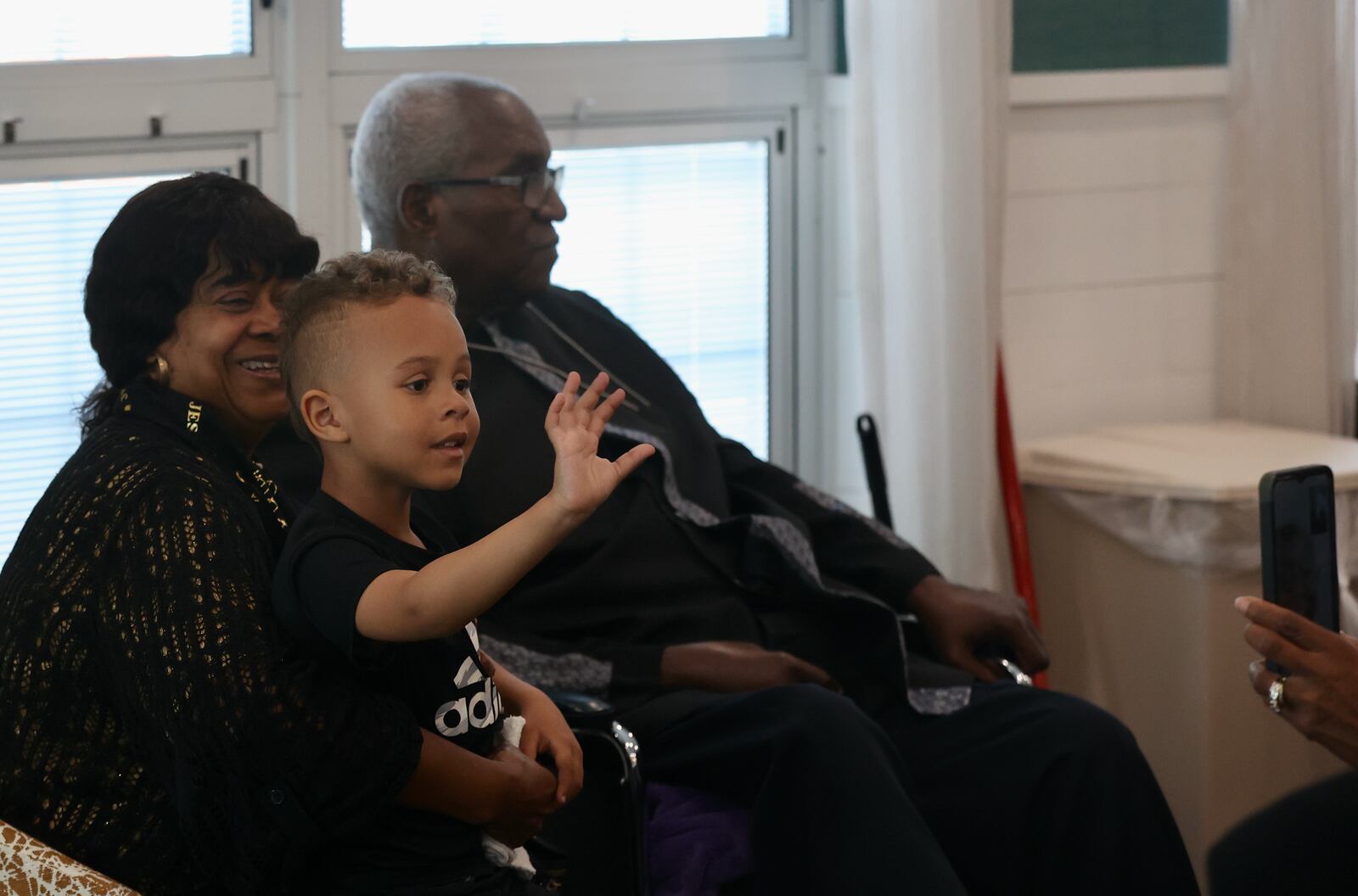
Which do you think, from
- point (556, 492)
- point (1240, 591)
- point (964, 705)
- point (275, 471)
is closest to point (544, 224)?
point (275, 471)

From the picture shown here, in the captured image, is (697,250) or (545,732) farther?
(697,250)

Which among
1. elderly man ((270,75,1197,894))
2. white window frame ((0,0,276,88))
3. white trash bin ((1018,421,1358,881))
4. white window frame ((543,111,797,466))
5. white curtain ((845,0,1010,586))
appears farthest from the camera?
white window frame ((543,111,797,466))

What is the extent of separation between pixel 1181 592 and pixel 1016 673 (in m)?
0.59

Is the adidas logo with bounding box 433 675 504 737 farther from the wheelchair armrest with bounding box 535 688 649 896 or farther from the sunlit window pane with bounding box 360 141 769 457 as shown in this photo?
the sunlit window pane with bounding box 360 141 769 457

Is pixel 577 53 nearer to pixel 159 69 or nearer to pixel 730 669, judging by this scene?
pixel 159 69

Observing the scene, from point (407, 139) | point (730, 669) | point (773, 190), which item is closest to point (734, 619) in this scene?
point (730, 669)

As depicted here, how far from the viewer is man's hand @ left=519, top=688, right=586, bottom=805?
161 centimetres

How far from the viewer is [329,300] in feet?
4.73

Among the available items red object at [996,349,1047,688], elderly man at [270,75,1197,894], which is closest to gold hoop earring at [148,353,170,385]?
elderly man at [270,75,1197,894]

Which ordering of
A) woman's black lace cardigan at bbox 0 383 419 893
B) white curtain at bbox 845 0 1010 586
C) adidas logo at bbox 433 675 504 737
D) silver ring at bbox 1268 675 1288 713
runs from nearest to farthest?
woman's black lace cardigan at bbox 0 383 419 893 < adidas logo at bbox 433 675 504 737 < silver ring at bbox 1268 675 1288 713 < white curtain at bbox 845 0 1010 586

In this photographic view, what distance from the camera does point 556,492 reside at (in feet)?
4.14

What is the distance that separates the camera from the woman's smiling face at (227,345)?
1571 mm

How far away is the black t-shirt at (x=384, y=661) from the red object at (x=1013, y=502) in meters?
1.47

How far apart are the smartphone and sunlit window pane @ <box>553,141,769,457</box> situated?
Answer: 4.61ft
